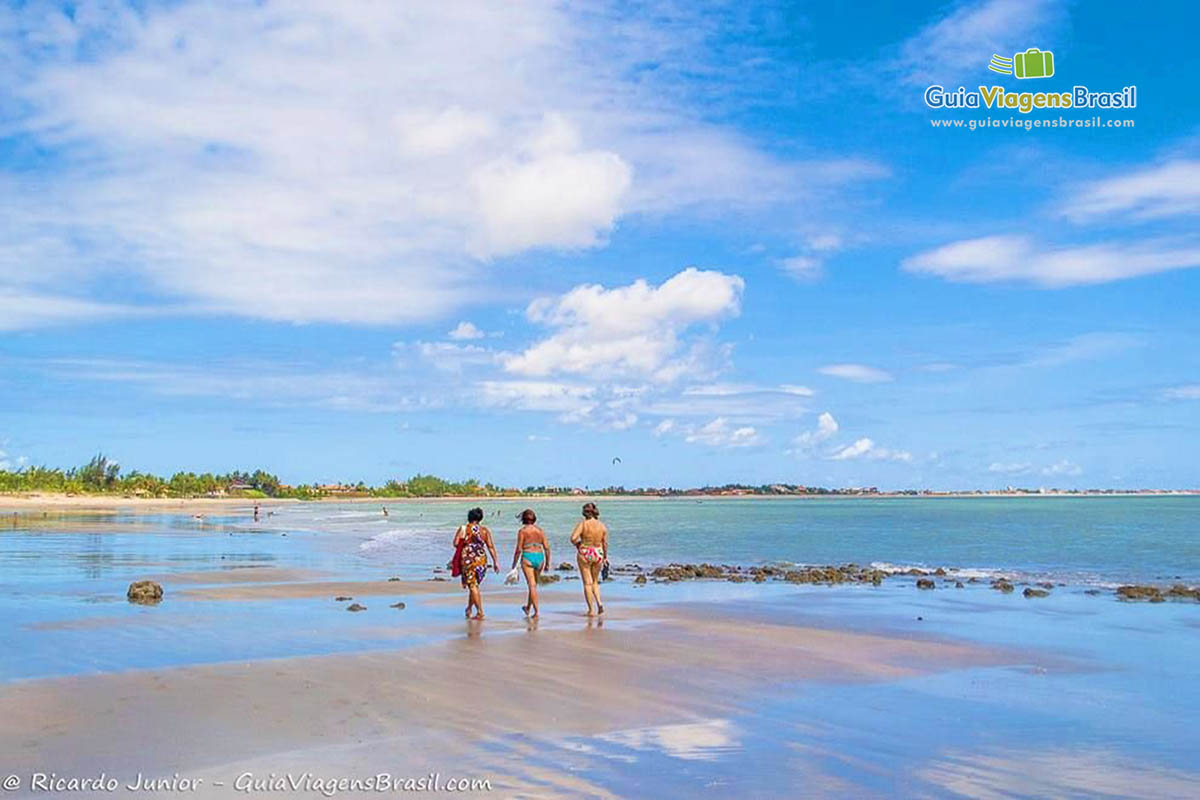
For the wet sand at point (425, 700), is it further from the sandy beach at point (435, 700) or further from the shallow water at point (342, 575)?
the shallow water at point (342, 575)

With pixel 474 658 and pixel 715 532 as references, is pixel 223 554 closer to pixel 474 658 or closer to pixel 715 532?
pixel 474 658

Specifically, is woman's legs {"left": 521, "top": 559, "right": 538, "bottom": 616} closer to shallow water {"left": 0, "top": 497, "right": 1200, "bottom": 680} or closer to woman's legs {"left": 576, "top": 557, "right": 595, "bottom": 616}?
woman's legs {"left": 576, "top": 557, "right": 595, "bottom": 616}

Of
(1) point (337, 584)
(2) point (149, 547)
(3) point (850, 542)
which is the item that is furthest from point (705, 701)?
(3) point (850, 542)

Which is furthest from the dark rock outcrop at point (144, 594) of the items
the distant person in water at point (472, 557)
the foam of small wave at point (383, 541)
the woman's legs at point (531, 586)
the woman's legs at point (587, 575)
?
the foam of small wave at point (383, 541)

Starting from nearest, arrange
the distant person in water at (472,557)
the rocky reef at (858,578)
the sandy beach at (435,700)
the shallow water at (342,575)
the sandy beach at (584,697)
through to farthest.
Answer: the sandy beach at (584,697)
the sandy beach at (435,700)
the shallow water at (342,575)
the distant person in water at (472,557)
the rocky reef at (858,578)

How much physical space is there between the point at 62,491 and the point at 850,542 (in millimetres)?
96195

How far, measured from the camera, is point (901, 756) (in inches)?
348

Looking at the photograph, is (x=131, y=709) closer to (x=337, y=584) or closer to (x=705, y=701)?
(x=705, y=701)

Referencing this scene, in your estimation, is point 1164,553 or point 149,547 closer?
point 149,547

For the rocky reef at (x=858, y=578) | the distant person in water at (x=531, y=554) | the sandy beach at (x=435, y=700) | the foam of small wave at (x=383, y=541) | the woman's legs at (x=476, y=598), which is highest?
the distant person in water at (x=531, y=554)

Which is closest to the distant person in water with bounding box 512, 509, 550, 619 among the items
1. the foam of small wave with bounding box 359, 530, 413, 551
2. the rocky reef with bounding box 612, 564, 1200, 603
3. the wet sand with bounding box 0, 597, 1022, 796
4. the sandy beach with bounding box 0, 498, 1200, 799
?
the sandy beach with bounding box 0, 498, 1200, 799

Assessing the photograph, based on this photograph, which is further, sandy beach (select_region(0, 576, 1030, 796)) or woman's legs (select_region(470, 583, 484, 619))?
woman's legs (select_region(470, 583, 484, 619))

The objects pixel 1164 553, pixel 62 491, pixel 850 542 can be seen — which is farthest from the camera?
pixel 62 491

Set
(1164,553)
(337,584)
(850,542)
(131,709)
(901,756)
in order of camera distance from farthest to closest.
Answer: (850,542)
(1164,553)
(337,584)
(131,709)
(901,756)
